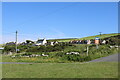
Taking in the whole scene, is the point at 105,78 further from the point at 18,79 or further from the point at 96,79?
the point at 18,79

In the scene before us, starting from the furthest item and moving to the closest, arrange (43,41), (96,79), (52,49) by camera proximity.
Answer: (43,41)
(52,49)
(96,79)

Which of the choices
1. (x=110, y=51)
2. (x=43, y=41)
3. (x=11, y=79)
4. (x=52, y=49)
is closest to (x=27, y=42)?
(x=43, y=41)

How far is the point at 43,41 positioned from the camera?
152 feet

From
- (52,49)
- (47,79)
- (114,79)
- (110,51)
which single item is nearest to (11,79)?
(47,79)

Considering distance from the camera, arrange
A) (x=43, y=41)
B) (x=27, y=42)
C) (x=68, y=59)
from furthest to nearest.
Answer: (x=27, y=42) → (x=43, y=41) → (x=68, y=59)

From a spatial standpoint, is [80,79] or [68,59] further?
[68,59]

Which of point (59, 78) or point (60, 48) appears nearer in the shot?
point (59, 78)

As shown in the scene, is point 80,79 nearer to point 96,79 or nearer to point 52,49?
point 96,79

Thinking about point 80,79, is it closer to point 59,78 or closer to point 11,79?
point 59,78

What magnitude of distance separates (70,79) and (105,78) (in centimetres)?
168

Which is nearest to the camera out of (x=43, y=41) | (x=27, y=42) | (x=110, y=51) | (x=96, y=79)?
(x=96, y=79)

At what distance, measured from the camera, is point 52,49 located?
122 feet

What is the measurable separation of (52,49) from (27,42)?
21794mm

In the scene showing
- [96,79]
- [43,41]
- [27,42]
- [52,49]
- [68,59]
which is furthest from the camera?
[27,42]
